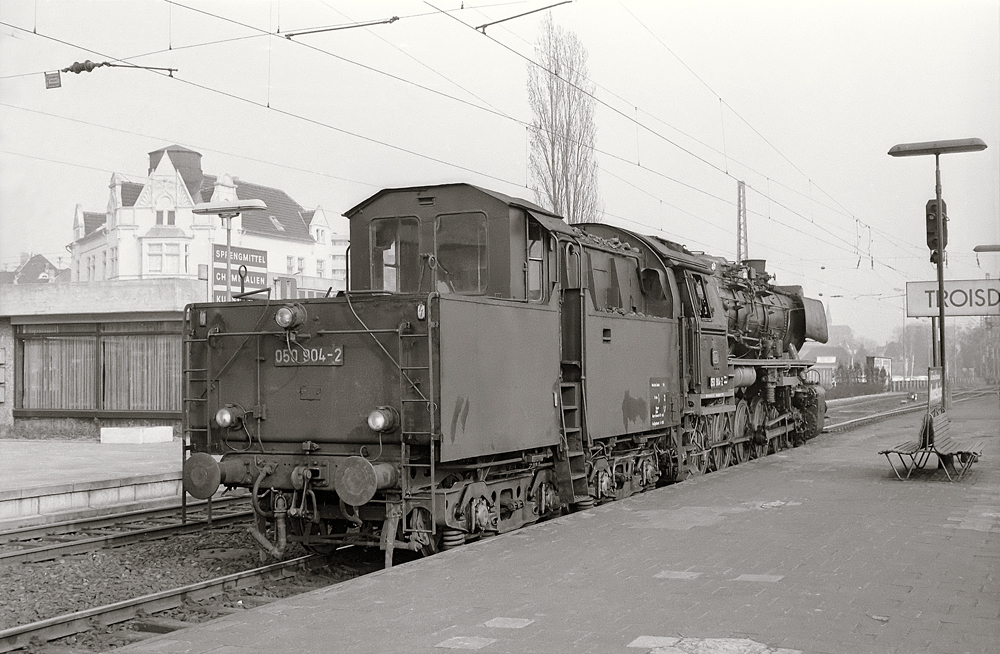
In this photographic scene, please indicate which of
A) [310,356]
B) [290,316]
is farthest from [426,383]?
[290,316]

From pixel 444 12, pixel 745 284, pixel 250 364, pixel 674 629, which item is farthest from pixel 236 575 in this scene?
pixel 745 284

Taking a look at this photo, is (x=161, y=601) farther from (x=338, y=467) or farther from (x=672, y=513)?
(x=672, y=513)

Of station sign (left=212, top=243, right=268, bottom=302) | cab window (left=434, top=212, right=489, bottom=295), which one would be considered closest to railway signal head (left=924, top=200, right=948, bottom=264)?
cab window (left=434, top=212, right=489, bottom=295)

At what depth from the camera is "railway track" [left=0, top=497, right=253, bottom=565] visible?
9234mm

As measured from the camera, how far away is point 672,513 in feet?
32.5

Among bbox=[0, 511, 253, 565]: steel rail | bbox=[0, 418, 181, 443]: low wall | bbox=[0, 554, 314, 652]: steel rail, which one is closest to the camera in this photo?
bbox=[0, 554, 314, 652]: steel rail

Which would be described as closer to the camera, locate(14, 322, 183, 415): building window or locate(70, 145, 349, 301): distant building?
A: locate(14, 322, 183, 415): building window

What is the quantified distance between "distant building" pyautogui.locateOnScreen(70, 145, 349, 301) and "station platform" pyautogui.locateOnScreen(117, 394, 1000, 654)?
4073 centimetres

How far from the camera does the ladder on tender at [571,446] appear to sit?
32.8ft

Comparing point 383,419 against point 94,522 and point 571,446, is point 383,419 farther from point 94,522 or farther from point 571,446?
point 94,522

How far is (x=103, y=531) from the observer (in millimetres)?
10680

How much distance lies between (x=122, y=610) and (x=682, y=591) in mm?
4018

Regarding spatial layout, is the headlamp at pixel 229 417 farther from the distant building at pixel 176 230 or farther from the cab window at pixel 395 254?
the distant building at pixel 176 230

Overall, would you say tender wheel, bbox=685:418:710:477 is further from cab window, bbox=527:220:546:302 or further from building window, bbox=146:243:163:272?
building window, bbox=146:243:163:272
